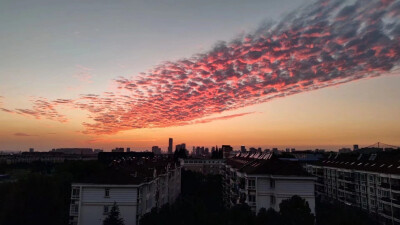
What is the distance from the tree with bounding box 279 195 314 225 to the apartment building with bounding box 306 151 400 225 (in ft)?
80.8

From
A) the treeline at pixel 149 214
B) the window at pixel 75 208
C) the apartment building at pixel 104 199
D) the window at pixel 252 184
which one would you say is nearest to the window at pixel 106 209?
the apartment building at pixel 104 199

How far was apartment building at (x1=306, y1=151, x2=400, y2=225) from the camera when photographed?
54062mm

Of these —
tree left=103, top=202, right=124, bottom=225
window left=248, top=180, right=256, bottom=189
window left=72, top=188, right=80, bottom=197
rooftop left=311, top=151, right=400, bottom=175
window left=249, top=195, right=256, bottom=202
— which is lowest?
tree left=103, top=202, right=124, bottom=225

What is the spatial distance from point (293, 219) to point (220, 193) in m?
57.2

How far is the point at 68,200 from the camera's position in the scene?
55.4m

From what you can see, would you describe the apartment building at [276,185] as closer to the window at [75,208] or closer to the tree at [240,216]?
the tree at [240,216]

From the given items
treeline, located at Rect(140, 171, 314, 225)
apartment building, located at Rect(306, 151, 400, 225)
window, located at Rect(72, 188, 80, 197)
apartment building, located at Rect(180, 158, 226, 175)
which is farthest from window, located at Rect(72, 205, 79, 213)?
apartment building, located at Rect(180, 158, 226, 175)

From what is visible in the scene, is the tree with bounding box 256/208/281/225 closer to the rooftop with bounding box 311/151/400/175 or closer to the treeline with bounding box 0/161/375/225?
the treeline with bounding box 0/161/375/225

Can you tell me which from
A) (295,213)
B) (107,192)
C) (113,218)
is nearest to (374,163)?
(295,213)

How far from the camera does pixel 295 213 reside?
117 ft

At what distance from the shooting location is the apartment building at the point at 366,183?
54.1m

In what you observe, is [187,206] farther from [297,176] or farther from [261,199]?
[297,176]

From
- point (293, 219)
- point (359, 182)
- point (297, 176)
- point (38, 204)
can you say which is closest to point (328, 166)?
point (359, 182)

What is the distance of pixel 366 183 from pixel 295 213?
122 ft
